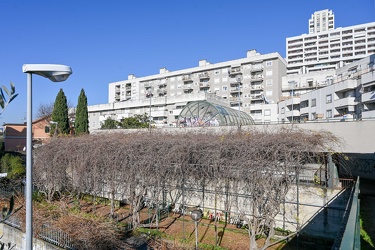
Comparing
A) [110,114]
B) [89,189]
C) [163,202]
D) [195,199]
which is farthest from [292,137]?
[110,114]

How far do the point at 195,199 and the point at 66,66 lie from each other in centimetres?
1151

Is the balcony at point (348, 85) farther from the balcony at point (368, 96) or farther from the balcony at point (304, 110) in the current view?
the balcony at point (304, 110)

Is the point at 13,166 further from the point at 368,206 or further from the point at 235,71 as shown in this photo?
the point at 235,71

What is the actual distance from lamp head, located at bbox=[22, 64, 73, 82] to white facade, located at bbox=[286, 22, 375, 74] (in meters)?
83.1

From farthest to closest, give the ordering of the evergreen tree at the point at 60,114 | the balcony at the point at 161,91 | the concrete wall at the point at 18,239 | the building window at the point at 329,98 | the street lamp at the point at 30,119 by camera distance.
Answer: the balcony at the point at 161,91
the building window at the point at 329,98
the evergreen tree at the point at 60,114
the concrete wall at the point at 18,239
the street lamp at the point at 30,119

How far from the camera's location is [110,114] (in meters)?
56.0

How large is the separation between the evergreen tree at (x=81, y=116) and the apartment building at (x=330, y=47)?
6412cm

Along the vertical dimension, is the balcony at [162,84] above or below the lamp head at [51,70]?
above

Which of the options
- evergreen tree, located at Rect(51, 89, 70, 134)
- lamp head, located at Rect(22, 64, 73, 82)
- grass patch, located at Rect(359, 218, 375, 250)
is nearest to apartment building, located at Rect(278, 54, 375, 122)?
grass patch, located at Rect(359, 218, 375, 250)

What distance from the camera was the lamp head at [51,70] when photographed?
3.67 m

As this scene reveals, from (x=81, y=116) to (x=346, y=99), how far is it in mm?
32312

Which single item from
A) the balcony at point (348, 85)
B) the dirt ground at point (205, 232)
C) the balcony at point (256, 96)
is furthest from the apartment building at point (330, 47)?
the dirt ground at point (205, 232)

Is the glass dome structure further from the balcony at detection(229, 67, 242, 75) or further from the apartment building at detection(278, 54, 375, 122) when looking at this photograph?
the balcony at detection(229, 67, 242, 75)

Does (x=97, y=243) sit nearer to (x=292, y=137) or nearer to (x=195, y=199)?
(x=195, y=199)
